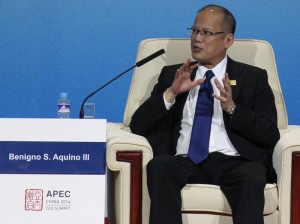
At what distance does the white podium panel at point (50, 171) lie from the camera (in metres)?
2.83

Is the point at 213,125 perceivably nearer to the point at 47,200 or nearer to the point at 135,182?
the point at 135,182

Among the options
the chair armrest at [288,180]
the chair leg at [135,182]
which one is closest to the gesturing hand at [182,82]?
the chair leg at [135,182]

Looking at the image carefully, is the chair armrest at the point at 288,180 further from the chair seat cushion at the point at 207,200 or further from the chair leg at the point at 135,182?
the chair leg at the point at 135,182

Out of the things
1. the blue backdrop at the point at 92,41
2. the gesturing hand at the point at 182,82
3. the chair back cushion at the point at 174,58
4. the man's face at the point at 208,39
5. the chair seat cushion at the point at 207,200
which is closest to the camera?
the chair seat cushion at the point at 207,200

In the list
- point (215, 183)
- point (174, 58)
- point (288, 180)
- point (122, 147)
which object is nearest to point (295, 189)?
point (288, 180)

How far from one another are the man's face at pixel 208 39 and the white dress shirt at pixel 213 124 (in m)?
0.07

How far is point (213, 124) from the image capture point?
327cm

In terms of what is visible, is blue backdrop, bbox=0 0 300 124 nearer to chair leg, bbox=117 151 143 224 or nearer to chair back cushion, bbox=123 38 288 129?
chair back cushion, bbox=123 38 288 129

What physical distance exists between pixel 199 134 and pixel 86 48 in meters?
1.37

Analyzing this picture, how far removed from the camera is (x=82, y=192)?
9.37ft

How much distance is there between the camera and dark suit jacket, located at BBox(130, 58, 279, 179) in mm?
3168

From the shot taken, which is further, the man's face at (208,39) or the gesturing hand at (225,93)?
the man's face at (208,39)

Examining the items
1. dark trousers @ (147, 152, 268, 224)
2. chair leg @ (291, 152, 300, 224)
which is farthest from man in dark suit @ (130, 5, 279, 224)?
chair leg @ (291, 152, 300, 224)

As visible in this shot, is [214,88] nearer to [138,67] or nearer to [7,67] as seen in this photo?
[138,67]
